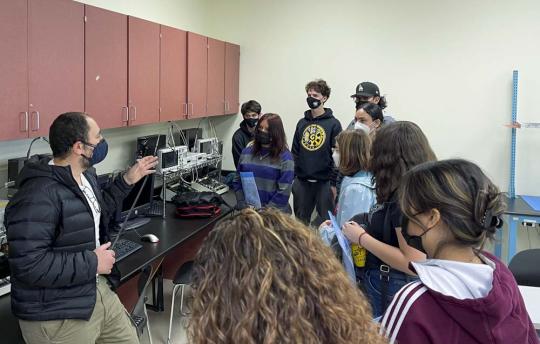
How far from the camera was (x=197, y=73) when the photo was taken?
157 inches

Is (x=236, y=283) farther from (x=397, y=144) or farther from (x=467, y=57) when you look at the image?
(x=467, y=57)

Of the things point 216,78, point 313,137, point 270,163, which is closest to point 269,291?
point 270,163

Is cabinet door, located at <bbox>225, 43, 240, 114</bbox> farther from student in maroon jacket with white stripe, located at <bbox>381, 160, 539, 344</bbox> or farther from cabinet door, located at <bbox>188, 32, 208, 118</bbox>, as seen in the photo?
student in maroon jacket with white stripe, located at <bbox>381, 160, 539, 344</bbox>

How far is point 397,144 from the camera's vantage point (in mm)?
1734

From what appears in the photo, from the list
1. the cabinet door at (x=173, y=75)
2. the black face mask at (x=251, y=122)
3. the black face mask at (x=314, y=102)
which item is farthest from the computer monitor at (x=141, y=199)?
the black face mask at (x=314, y=102)

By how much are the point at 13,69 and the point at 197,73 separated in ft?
6.38

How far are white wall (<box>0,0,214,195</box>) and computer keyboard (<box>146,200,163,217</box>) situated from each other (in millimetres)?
510

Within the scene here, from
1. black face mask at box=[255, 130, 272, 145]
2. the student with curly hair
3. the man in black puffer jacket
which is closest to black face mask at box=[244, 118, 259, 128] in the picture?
black face mask at box=[255, 130, 272, 145]

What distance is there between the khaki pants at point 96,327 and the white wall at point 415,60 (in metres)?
3.24

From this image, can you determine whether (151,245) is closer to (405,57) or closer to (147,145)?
(147,145)

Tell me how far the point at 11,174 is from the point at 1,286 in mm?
702

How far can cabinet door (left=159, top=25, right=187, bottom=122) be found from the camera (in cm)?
345

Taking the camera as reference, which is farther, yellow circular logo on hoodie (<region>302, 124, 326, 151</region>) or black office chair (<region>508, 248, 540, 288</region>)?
yellow circular logo on hoodie (<region>302, 124, 326, 151</region>)

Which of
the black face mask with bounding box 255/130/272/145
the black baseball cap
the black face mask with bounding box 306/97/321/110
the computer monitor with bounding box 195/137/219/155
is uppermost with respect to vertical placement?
the black baseball cap
